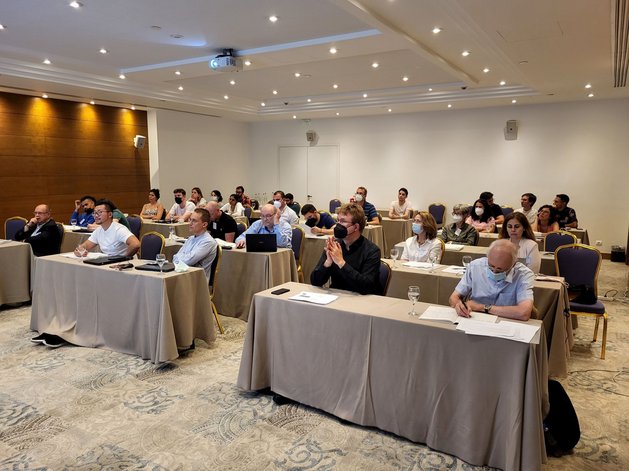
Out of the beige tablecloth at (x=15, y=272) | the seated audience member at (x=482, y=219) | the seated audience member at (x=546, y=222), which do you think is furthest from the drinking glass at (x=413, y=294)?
the beige tablecloth at (x=15, y=272)

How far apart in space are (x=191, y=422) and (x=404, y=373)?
147 cm

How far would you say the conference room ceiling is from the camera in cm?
482

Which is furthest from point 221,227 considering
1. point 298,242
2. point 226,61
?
point 226,61

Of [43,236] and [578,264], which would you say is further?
[43,236]

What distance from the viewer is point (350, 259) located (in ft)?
11.1

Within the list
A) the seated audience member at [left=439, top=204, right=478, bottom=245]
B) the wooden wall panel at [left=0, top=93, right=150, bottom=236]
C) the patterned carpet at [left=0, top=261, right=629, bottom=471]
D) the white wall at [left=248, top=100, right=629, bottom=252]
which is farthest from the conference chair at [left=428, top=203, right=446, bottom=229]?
the wooden wall panel at [left=0, top=93, right=150, bottom=236]

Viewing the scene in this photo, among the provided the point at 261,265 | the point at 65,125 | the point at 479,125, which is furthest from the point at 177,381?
the point at 479,125

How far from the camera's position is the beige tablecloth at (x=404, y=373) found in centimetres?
233

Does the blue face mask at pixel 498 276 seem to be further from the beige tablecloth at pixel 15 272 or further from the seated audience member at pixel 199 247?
the beige tablecloth at pixel 15 272

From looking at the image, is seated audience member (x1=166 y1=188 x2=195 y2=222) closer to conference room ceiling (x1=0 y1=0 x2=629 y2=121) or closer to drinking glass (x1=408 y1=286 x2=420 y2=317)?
conference room ceiling (x1=0 y1=0 x2=629 y2=121)

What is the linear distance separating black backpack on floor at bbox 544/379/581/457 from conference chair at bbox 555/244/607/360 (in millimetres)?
1781

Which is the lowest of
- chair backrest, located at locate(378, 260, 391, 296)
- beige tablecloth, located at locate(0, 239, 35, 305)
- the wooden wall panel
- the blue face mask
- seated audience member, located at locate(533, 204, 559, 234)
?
beige tablecloth, located at locate(0, 239, 35, 305)

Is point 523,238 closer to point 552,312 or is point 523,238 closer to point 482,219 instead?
point 552,312

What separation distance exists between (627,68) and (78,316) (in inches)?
308
